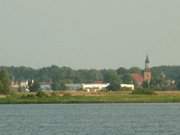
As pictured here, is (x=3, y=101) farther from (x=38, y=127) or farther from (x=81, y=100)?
(x=38, y=127)

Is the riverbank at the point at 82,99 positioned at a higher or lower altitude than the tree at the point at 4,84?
lower

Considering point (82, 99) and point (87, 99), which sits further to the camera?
point (82, 99)

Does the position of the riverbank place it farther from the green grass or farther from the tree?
the tree

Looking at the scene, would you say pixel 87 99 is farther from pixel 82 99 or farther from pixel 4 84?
pixel 4 84

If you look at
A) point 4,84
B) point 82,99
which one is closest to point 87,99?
point 82,99

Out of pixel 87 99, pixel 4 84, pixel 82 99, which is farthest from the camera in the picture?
pixel 4 84

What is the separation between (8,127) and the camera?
72.1 meters

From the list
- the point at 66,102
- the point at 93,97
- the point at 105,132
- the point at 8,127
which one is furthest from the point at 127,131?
the point at 93,97

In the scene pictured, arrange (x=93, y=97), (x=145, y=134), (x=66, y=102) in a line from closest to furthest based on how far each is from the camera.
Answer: (x=145, y=134) < (x=66, y=102) < (x=93, y=97)

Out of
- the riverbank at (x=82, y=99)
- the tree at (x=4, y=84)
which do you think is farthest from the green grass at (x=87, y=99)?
the tree at (x=4, y=84)

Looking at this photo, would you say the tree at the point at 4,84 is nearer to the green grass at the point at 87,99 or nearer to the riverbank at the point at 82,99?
the riverbank at the point at 82,99

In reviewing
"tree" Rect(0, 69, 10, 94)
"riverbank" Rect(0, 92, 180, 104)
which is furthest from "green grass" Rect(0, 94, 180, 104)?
"tree" Rect(0, 69, 10, 94)

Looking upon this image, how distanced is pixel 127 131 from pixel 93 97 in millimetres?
90031

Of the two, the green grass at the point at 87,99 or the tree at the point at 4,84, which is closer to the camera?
the green grass at the point at 87,99
